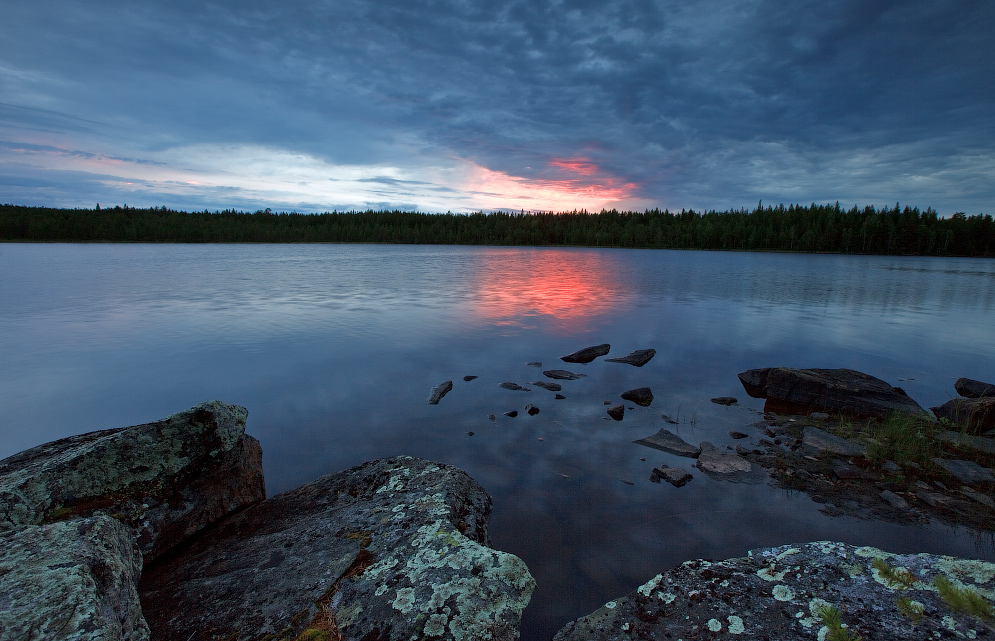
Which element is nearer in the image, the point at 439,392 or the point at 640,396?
the point at 640,396

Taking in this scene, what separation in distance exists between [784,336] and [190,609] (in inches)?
832

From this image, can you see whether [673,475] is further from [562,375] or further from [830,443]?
[562,375]

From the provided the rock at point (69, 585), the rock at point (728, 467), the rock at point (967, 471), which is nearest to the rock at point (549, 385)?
the rock at point (728, 467)

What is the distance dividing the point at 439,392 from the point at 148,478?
21.3ft

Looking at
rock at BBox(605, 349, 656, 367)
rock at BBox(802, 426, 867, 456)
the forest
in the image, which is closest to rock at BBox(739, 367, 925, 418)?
rock at BBox(802, 426, 867, 456)

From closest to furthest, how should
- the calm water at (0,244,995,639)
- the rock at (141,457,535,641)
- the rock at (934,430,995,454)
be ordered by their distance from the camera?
the rock at (141,457,535,641)
the calm water at (0,244,995,639)
the rock at (934,430,995,454)

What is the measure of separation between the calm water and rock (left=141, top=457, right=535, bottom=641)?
1112 millimetres

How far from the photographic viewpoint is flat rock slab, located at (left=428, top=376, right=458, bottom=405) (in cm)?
1014

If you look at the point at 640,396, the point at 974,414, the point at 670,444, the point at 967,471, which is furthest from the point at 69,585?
the point at 974,414

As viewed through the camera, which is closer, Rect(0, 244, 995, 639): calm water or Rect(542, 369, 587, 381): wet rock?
Rect(0, 244, 995, 639): calm water

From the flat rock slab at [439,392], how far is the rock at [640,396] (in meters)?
4.25

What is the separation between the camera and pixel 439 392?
1048 cm

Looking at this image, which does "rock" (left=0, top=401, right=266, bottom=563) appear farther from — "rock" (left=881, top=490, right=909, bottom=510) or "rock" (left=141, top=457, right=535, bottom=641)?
"rock" (left=881, top=490, right=909, bottom=510)

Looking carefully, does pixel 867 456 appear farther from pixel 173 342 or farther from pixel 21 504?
pixel 173 342
